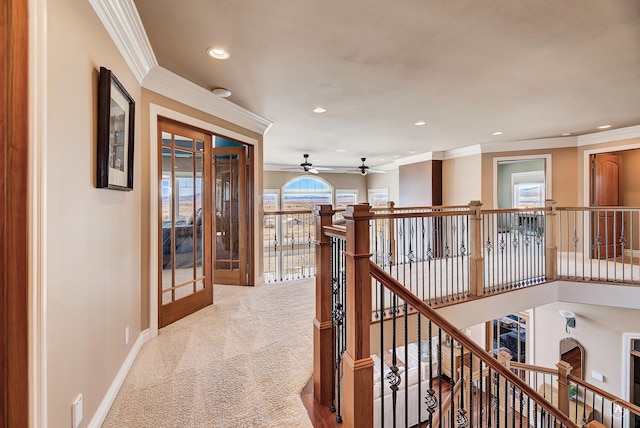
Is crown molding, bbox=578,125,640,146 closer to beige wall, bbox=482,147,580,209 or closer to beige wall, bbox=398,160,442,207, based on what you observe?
beige wall, bbox=482,147,580,209

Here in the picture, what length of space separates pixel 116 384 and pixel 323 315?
146 centimetres

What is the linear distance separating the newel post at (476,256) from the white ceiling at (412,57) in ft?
4.73

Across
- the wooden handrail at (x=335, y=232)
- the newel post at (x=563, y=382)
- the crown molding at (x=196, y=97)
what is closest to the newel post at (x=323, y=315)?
the wooden handrail at (x=335, y=232)

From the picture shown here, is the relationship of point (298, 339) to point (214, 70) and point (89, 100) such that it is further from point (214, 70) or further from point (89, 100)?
point (214, 70)

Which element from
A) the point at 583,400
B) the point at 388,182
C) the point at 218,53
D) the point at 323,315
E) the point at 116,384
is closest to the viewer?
the point at 323,315

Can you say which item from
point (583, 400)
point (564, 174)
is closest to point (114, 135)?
point (583, 400)

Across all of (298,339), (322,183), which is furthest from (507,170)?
(298,339)

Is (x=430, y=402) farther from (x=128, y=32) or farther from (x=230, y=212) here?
(x=230, y=212)

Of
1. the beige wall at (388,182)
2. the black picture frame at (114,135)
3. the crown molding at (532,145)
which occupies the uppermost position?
the crown molding at (532,145)

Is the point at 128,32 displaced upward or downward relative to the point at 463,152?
downward

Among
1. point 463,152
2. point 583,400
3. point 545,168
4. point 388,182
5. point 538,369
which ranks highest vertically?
point 463,152

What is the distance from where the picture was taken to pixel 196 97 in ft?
10.4

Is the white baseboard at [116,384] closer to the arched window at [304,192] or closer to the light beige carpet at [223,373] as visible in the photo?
the light beige carpet at [223,373]

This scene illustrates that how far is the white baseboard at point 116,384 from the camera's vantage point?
1645 mm
